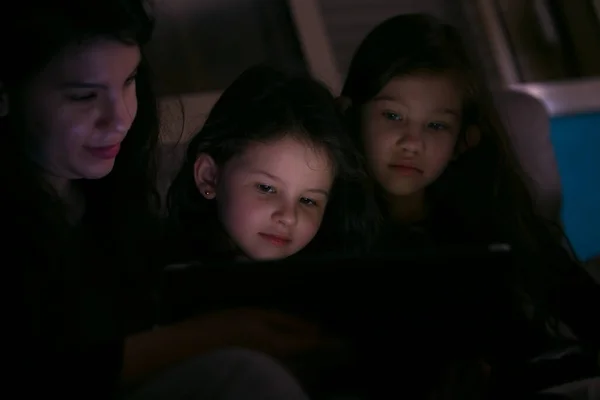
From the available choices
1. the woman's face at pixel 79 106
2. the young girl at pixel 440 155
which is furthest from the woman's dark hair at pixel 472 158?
the woman's face at pixel 79 106

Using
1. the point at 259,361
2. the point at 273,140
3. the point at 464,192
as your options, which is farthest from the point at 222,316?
the point at 464,192

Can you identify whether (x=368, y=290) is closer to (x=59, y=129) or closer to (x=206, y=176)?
(x=206, y=176)

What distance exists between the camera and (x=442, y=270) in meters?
0.49

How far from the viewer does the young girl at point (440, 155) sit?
55cm

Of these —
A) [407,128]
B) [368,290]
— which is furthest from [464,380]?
[407,128]

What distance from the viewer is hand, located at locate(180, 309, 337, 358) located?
46 cm

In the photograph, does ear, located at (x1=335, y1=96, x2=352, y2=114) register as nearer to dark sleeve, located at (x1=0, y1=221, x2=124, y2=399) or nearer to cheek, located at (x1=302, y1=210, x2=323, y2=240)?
cheek, located at (x1=302, y1=210, x2=323, y2=240)

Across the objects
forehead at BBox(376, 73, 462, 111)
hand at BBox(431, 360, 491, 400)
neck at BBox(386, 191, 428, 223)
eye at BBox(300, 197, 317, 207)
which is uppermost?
forehead at BBox(376, 73, 462, 111)

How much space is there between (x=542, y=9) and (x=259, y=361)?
1.74ft

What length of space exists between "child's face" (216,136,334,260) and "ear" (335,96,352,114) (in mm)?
65

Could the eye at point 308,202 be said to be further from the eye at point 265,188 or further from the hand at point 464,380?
the hand at point 464,380

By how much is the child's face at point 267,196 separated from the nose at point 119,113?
0.09 m

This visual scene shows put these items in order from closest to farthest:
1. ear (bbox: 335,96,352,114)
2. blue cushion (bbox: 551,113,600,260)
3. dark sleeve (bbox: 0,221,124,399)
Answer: dark sleeve (bbox: 0,221,124,399), ear (bbox: 335,96,352,114), blue cushion (bbox: 551,113,600,260)

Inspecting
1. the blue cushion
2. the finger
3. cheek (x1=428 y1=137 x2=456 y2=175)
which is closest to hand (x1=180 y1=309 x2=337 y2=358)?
the finger
